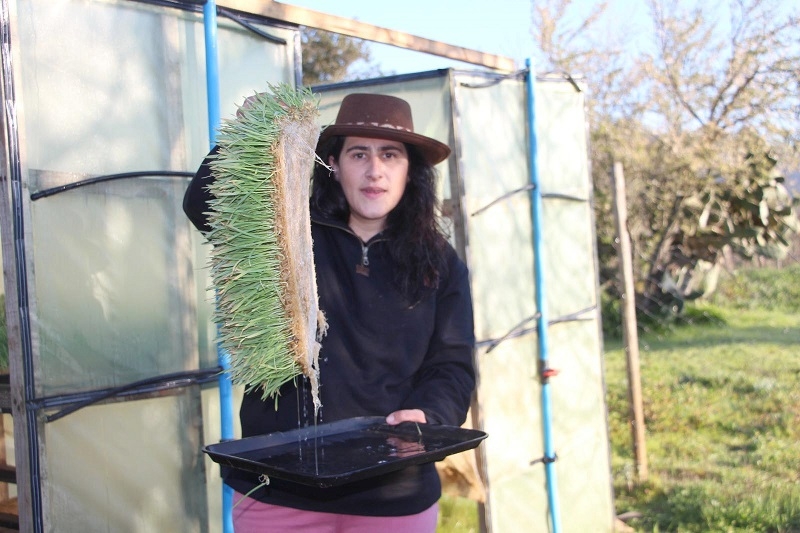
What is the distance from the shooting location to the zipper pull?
2.04 meters

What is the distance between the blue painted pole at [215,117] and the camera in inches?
104

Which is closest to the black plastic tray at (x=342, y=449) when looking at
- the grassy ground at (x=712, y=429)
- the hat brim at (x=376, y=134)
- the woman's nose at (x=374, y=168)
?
the woman's nose at (x=374, y=168)

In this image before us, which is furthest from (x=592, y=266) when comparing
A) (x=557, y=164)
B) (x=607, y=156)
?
(x=607, y=156)

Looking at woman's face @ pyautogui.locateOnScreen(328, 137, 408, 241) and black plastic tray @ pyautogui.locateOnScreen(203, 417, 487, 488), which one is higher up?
woman's face @ pyautogui.locateOnScreen(328, 137, 408, 241)

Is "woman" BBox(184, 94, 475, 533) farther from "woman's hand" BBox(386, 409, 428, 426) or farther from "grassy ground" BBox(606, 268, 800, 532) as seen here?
"grassy ground" BBox(606, 268, 800, 532)

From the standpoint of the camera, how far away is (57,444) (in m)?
2.31

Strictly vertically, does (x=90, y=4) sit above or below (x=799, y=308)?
above

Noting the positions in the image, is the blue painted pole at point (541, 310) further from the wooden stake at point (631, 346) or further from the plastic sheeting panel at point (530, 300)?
the wooden stake at point (631, 346)

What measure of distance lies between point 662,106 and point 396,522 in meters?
9.66

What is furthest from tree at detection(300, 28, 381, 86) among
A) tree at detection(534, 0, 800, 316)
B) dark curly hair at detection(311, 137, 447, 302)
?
dark curly hair at detection(311, 137, 447, 302)

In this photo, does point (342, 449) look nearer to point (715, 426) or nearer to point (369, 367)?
point (369, 367)

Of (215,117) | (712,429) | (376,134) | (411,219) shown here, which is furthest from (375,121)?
(712,429)

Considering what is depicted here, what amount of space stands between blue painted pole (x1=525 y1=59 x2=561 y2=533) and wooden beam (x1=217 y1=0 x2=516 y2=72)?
0.33m

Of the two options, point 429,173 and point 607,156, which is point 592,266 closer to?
point 429,173
